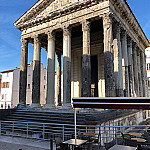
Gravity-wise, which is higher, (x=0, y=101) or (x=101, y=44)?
(x=101, y=44)

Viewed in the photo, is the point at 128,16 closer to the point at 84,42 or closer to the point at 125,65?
the point at 125,65

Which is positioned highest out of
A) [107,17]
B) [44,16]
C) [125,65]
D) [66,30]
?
[44,16]

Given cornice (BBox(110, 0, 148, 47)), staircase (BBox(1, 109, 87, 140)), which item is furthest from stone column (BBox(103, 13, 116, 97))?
staircase (BBox(1, 109, 87, 140))

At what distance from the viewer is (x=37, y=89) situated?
16734 millimetres

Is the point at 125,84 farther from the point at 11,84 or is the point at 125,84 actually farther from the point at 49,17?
the point at 11,84

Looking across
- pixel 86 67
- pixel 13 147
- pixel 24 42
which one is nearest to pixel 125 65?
pixel 86 67

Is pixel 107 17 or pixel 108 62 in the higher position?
pixel 107 17

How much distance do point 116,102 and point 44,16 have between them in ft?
49.8

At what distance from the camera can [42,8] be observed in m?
17.4

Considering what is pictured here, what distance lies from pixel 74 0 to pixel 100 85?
418 inches

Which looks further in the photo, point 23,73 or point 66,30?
point 23,73

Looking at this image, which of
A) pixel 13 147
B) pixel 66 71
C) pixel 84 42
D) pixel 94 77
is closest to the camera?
pixel 13 147

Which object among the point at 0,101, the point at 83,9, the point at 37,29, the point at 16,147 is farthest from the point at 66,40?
the point at 0,101

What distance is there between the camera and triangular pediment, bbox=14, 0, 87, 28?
53.2 feet
